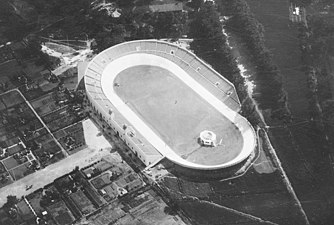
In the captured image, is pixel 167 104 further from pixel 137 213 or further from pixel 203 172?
pixel 137 213

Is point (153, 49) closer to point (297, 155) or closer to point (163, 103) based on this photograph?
point (163, 103)

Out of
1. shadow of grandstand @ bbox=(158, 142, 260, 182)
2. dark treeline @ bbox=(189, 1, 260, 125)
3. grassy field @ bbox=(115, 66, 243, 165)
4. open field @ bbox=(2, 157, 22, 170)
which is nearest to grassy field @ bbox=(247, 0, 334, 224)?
dark treeline @ bbox=(189, 1, 260, 125)

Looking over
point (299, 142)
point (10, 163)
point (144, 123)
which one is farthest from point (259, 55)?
point (10, 163)

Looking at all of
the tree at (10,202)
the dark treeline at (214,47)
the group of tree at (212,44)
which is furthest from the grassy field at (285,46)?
the tree at (10,202)

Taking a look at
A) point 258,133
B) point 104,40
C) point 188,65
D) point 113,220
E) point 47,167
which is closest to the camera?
point 113,220

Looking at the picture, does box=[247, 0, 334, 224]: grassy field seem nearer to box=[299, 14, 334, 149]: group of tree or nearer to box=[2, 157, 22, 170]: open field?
box=[299, 14, 334, 149]: group of tree

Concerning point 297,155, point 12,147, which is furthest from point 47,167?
point 297,155
